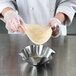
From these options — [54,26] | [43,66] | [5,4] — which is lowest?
[43,66]

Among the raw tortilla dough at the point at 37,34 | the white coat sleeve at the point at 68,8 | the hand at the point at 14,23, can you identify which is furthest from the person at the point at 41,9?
the raw tortilla dough at the point at 37,34

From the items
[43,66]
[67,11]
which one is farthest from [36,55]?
[67,11]

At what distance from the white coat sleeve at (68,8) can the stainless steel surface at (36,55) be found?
0.31 metres

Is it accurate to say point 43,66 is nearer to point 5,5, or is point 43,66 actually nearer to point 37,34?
point 37,34

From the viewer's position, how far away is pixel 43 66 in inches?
24.9

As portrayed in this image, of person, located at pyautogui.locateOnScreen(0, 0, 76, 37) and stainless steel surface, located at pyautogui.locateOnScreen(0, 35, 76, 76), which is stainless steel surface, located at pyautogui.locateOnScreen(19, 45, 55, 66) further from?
person, located at pyautogui.locateOnScreen(0, 0, 76, 37)

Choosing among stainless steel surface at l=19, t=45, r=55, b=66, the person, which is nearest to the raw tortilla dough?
stainless steel surface at l=19, t=45, r=55, b=66

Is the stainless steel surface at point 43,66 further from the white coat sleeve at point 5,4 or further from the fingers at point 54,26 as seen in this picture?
the white coat sleeve at point 5,4

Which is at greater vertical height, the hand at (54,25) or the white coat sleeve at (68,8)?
the white coat sleeve at (68,8)

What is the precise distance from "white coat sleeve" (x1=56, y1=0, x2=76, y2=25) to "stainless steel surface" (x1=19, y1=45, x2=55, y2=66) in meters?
0.31

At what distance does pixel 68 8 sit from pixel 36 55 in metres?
0.39

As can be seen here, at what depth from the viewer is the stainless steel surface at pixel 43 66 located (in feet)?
→ 1.94

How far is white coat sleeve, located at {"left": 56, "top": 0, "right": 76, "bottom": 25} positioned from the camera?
94 centimetres

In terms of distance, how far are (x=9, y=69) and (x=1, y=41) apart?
282 mm
